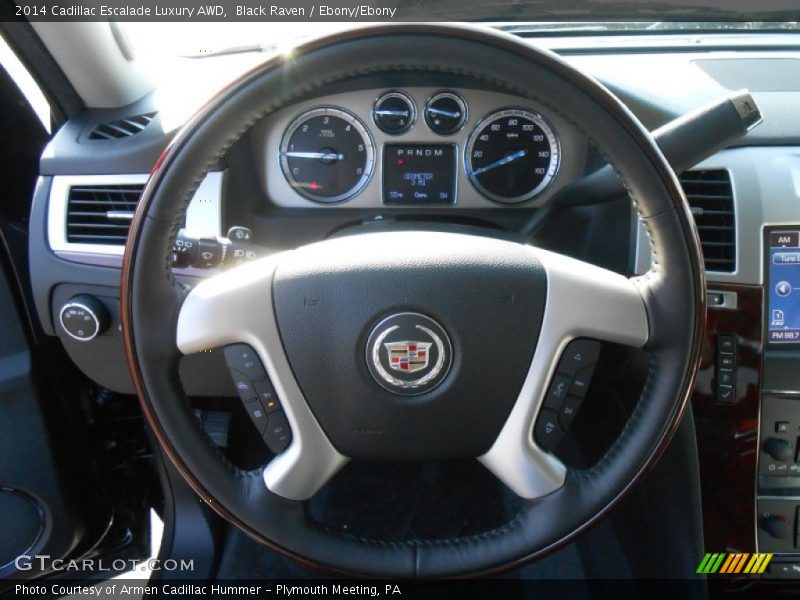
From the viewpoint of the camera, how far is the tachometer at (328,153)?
1634mm

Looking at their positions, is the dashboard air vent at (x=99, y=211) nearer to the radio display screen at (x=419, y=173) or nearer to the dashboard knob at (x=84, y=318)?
the dashboard knob at (x=84, y=318)

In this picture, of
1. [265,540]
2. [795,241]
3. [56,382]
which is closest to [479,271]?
[265,540]

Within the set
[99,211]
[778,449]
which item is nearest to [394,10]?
[99,211]

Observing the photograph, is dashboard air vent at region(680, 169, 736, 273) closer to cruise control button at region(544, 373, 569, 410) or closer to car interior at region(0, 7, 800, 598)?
car interior at region(0, 7, 800, 598)

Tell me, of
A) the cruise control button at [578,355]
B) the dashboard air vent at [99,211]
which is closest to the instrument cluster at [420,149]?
the dashboard air vent at [99,211]

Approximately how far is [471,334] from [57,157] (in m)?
1.01

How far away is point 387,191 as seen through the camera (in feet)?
5.48

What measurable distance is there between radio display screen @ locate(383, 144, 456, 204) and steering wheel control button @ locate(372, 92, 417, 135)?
0.04m

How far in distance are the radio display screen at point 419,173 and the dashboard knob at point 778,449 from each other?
0.83 m

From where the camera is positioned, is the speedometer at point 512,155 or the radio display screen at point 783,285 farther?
the speedometer at point 512,155

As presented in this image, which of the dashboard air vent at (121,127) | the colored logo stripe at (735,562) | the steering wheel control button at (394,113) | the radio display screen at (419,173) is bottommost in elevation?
the colored logo stripe at (735,562)

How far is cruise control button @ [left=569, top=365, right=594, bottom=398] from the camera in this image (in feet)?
3.78

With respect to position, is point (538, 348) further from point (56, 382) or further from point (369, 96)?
point (56, 382)

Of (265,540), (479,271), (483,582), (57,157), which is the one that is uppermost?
(57,157)
